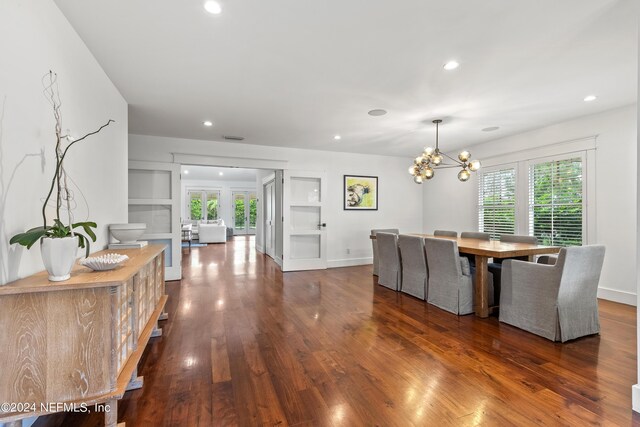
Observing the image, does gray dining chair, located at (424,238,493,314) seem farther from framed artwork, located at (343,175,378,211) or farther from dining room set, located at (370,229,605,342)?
framed artwork, located at (343,175,378,211)

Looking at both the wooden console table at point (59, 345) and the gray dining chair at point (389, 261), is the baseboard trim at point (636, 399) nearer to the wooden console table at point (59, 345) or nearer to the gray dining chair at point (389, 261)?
the gray dining chair at point (389, 261)

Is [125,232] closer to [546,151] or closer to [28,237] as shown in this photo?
[28,237]

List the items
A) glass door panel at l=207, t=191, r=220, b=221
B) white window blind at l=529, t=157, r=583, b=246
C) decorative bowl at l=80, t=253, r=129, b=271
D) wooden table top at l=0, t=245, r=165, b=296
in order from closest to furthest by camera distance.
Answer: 1. wooden table top at l=0, t=245, r=165, b=296
2. decorative bowl at l=80, t=253, r=129, b=271
3. white window blind at l=529, t=157, r=583, b=246
4. glass door panel at l=207, t=191, r=220, b=221

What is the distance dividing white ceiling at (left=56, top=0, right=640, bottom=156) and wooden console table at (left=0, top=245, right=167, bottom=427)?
180 centimetres

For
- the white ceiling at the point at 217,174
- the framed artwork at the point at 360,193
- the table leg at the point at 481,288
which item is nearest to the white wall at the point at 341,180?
the framed artwork at the point at 360,193

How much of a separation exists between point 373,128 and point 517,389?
3741 mm

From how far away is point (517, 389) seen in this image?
1963 millimetres

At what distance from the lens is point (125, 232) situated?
103 inches

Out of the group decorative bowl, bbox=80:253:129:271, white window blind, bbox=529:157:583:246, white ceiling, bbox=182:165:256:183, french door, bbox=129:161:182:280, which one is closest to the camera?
decorative bowl, bbox=80:253:129:271

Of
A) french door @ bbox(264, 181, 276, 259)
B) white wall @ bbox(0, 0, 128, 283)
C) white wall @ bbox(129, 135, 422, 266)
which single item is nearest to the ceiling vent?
white wall @ bbox(129, 135, 422, 266)

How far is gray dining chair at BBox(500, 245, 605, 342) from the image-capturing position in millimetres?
2666

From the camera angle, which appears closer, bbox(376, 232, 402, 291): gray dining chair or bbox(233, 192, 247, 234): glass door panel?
bbox(376, 232, 402, 291): gray dining chair

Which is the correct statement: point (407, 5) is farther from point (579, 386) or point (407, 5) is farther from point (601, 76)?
point (579, 386)

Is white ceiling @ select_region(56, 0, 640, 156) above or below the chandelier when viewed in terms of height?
above
